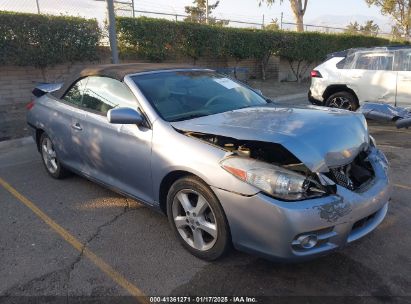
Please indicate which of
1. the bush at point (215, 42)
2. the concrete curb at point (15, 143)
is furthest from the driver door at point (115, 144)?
the bush at point (215, 42)

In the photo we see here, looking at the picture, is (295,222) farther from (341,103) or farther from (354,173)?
(341,103)

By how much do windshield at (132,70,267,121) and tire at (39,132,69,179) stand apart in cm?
189

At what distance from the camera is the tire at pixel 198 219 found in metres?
3.11

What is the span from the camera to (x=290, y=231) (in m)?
2.75

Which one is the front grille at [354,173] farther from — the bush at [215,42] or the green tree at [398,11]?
the green tree at [398,11]

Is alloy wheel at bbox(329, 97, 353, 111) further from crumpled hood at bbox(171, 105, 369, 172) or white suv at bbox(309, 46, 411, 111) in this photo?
crumpled hood at bbox(171, 105, 369, 172)

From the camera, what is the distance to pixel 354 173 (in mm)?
3432

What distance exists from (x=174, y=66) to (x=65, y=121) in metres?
1.44

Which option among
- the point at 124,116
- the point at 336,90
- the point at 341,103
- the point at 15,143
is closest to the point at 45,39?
the point at 15,143

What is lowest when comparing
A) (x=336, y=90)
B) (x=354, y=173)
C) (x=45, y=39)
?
(x=336, y=90)

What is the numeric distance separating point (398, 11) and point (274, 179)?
141ft

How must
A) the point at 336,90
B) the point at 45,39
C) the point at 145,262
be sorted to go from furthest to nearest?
the point at 45,39
the point at 336,90
the point at 145,262

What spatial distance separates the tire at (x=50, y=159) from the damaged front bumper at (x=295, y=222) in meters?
2.97

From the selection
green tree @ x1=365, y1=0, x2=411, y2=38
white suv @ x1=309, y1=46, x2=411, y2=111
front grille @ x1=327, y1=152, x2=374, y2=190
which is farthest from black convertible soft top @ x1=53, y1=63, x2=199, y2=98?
green tree @ x1=365, y1=0, x2=411, y2=38
